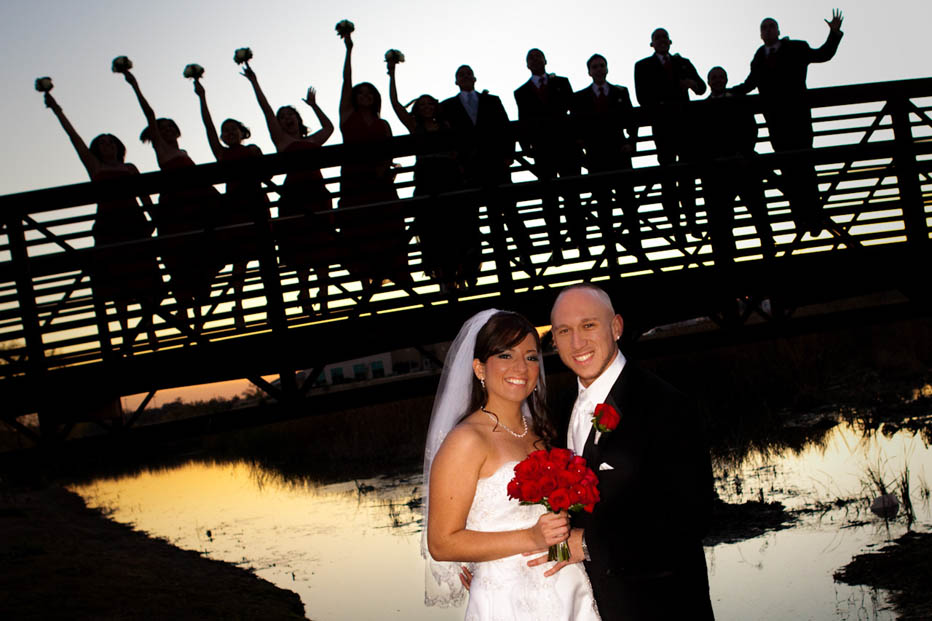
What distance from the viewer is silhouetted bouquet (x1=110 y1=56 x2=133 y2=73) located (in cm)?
794

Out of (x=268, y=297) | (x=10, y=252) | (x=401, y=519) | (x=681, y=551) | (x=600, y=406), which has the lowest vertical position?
(x=401, y=519)

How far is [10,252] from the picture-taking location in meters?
7.19

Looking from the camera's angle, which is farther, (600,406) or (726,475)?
(726,475)

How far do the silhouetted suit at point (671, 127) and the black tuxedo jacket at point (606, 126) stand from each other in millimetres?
242

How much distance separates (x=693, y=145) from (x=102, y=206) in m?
5.66

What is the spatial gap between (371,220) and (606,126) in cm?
229

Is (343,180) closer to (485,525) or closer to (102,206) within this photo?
(102,206)

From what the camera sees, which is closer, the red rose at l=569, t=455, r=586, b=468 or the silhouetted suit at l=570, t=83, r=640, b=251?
the red rose at l=569, t=455, r=586, b=468

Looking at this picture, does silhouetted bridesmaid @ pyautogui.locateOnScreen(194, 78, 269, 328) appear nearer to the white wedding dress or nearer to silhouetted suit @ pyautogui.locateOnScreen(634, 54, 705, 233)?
silhouetted suit @ pyautogui.locateOnScreen(634, 54, 705, 233)

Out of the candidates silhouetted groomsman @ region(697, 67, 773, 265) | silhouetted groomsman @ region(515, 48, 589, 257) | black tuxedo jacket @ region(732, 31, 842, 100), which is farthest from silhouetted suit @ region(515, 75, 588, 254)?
black tuxedo jacket @ region(732, 31, 842, 100)

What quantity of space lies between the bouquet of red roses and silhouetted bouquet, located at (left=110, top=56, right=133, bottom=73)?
6.47 m

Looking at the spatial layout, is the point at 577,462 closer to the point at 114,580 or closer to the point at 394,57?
the point at 394,57

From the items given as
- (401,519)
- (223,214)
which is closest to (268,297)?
(223,214)

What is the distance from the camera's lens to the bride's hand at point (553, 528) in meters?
3.20
